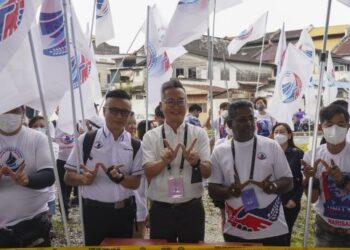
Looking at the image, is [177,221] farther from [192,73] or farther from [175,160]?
[192,73]

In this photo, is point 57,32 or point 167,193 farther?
point 57,32

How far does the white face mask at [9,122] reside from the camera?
3102mm

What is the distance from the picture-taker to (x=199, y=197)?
3.31 m

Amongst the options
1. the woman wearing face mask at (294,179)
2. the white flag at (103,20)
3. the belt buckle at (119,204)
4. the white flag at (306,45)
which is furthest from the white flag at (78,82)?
the white flag at (306,45)

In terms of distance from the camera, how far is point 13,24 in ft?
8.59

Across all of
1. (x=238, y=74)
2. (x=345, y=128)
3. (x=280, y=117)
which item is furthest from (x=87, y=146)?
(x=238, y=74)

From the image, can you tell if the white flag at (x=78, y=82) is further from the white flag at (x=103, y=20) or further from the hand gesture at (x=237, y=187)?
the white flag at (x=103, y=20)

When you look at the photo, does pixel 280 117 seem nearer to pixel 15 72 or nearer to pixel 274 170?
pixel 274 170

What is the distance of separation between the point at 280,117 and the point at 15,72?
453cm

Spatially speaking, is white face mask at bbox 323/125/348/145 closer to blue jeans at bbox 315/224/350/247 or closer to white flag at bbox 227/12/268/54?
blue jeans at bbox 315/224/350/247

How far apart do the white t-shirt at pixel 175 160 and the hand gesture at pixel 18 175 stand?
2.89ft

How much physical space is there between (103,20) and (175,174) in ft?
19.8

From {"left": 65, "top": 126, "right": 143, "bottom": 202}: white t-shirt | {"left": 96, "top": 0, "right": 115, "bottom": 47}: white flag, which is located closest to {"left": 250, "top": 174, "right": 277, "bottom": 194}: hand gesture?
{"left": 65, "top": 126, "right": 143, "bottom": 202}: white t-shirt

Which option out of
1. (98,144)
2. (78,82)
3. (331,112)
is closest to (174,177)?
(98,144)
